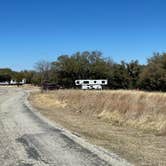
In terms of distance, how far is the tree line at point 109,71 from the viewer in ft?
261

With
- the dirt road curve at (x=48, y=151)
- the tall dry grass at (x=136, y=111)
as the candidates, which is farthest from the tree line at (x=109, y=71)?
the dirt road curve at (x=48, y=151)

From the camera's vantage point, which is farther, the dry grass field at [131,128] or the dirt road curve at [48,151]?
the dry grass field at [131,128]

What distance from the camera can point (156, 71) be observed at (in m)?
79.8

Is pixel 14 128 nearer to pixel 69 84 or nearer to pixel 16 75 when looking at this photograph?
pixel 69 84

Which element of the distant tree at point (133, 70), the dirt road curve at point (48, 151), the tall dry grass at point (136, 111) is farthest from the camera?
the distant tree at point (133, 70)

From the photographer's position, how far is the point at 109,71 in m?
105

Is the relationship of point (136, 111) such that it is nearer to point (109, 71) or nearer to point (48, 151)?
point (48, 151)

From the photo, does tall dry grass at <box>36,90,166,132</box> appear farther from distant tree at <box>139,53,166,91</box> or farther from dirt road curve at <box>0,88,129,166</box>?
distant tree at <box>139,53,166,91</box>

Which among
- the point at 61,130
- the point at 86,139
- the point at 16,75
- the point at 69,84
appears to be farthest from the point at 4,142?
the point at 16,75

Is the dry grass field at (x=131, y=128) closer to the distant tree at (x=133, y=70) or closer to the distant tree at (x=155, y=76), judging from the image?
the distant tree at (x=155, y=76)

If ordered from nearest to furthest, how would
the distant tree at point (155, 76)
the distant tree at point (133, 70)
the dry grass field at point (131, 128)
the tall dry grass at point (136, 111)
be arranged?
the dry grass field at point (131, 128), the tall dry grass at point (136, 111), the distant tree at point (155, 76), the distant tree at point (133, 70)

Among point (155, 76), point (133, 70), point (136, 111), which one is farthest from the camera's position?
point (133, 70)

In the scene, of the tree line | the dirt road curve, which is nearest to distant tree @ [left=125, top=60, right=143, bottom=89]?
the tree line

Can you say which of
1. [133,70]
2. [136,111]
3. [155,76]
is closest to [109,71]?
[133,70]
